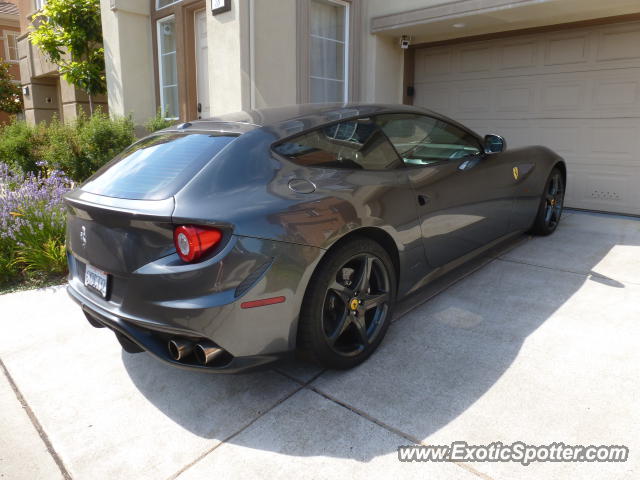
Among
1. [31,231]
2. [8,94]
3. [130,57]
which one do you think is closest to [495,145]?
[31,231]

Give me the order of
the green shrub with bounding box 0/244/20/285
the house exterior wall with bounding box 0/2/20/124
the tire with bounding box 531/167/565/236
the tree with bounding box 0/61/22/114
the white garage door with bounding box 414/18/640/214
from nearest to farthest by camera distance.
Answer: the green shrub with bounding box 0/244/20/285 → the tire with bounding box 531/167/565/236 → the white garage door with bounding box 414/18/640/214 → the tree with bounding box 0/61/22/114 → the house exterior wall with bounding box 0/2/20/124

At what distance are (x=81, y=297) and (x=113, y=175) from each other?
70cm

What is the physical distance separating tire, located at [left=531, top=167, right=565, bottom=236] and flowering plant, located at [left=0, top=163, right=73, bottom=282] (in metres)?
4.79

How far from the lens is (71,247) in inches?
112

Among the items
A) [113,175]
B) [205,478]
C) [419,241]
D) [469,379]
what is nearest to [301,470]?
[205,478]

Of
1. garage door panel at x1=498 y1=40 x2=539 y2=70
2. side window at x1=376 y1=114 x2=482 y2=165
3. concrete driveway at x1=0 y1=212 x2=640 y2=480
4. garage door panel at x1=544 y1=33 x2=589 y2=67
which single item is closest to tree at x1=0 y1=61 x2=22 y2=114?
garage door panel at x1=498 y1=40 x2=539 y2=70

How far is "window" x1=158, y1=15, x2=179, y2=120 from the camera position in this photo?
8.91 m

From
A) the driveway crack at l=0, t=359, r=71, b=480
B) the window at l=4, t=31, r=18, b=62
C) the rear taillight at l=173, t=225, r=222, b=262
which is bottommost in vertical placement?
the driveway crack at l=0, t=359, r=71, b=480

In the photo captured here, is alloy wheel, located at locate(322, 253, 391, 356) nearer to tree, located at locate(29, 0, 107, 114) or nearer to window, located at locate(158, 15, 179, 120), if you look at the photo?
window, located at locate(158, 15, 179, 120)

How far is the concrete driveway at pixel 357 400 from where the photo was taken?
7.24 feet

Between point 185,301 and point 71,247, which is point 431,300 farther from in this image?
Answer: point 71,247

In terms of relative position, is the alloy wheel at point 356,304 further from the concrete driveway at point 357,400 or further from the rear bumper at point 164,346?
the rear bumper at point 164,346

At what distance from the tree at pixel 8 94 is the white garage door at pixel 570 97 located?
19.0 meters

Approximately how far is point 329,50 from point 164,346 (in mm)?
6280
